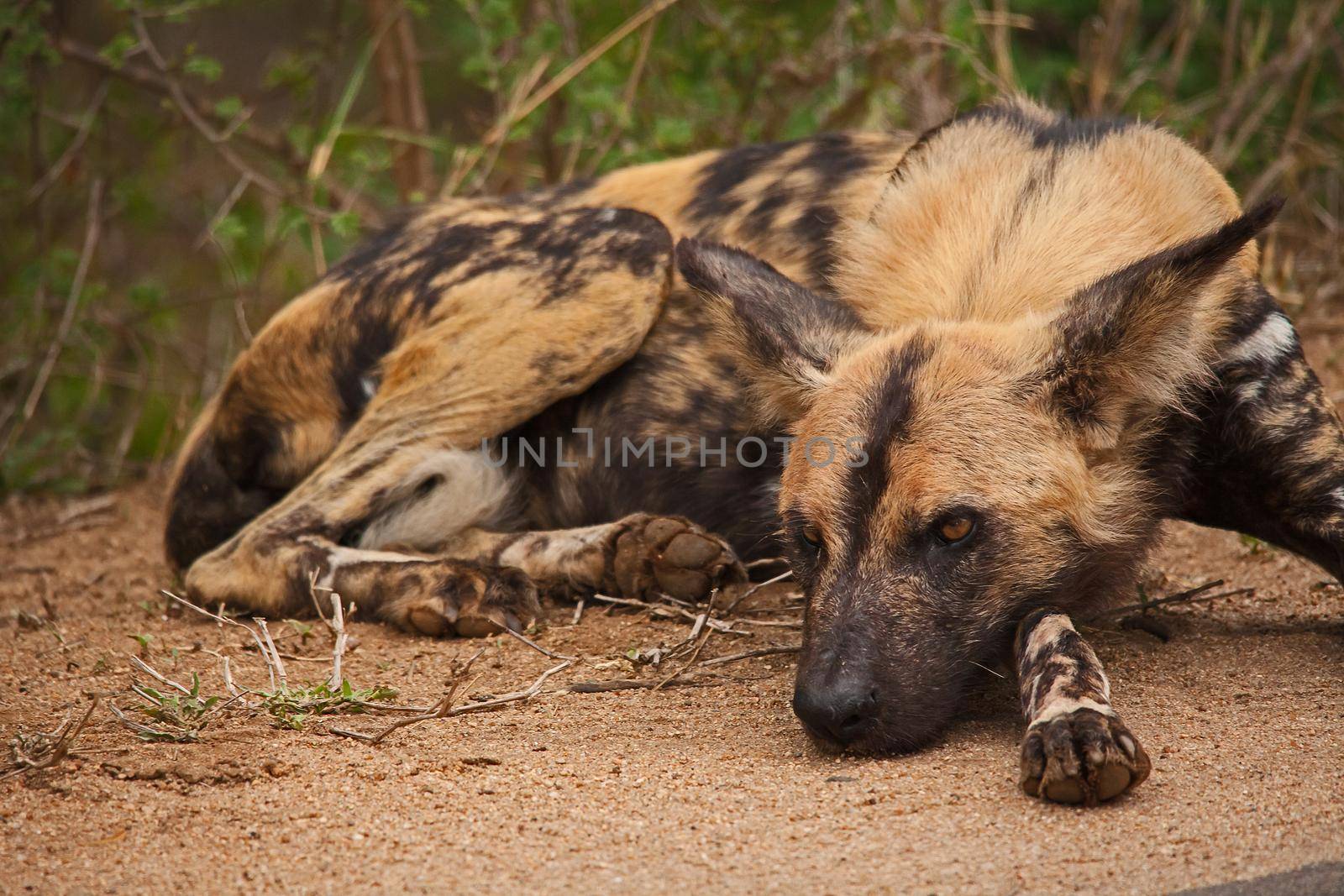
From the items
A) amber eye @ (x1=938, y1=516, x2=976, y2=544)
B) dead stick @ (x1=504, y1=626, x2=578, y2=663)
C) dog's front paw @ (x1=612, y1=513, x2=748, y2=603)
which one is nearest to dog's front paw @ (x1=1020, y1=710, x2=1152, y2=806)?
amber eye @ (x1=938, y1=516, x2=976, y2=544)

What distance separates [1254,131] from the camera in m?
5.77

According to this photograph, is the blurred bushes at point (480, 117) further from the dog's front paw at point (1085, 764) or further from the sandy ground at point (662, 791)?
the dog's front paw at point (1085, 764)

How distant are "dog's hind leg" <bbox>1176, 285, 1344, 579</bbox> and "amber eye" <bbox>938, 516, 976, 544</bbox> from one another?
629mm

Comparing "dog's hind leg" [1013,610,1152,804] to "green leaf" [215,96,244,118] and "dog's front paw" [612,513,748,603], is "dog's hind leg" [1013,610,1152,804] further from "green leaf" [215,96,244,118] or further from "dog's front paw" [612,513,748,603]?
"green leaf" [215,96,244,118]

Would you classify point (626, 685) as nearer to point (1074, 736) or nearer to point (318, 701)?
point (318, 701)

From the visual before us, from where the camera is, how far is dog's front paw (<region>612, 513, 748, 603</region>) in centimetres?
→ 331

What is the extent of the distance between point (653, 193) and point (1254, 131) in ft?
10.4

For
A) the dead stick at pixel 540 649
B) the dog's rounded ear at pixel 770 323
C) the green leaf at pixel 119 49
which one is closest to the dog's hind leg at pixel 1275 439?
the dog's rounded ear at pixel 770 323

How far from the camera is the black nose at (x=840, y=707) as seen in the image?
2316mm

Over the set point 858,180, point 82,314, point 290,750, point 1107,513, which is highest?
point 858,180

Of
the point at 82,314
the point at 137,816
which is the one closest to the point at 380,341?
the point at 137,816

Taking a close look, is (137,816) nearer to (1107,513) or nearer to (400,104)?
(1107,513)

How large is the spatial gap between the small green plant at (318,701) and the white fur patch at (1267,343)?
183 cm

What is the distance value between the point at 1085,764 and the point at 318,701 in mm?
1368
